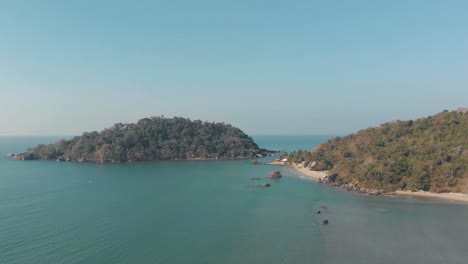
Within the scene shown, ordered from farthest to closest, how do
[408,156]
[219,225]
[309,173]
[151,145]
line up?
[151,145], [309,173], [408,156], [219,225]

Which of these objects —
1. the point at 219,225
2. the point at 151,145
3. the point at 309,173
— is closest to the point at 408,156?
the point at 309,173

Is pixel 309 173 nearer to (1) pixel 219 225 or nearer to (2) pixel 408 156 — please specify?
(2) pixel 408 156

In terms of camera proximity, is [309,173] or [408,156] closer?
[408,156]

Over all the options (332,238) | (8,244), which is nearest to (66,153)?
(8,244)

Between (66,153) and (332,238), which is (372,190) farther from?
(66,153)

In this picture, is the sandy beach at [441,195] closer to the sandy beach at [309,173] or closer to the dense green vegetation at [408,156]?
the dense green vegetation at [408,156]

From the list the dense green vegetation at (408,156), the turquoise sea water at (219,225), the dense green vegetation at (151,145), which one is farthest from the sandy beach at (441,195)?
the dense green vegetation at (151,145)


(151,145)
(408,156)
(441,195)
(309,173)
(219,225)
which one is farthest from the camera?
(151,145)
